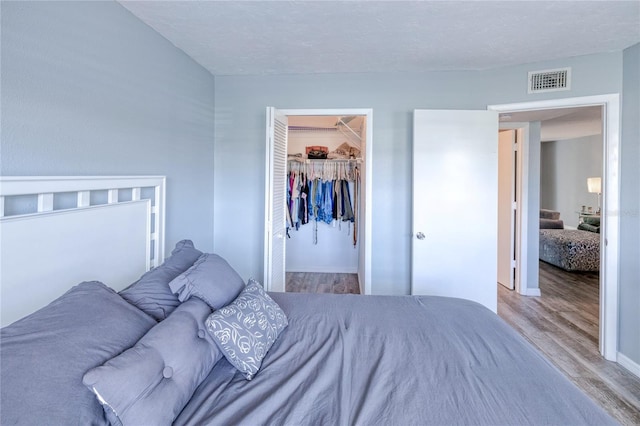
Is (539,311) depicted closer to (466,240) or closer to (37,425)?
(466,240)

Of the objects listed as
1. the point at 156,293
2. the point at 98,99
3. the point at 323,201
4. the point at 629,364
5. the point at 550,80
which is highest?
the point at 550,80

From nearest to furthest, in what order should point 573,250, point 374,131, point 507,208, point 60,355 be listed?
1. point 60,355
2. point 374,131
3. point 507,208
4. point 573,250

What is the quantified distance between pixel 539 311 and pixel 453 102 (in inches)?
97.8

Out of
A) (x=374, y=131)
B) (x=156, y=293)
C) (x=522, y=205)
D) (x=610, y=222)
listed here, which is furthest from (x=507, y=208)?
(x=156, y=293)

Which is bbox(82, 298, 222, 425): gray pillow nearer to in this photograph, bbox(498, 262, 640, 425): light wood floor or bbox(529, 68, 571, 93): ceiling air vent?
bbox(498, 262, 640, 425): light wood floor

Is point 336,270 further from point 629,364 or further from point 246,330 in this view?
point 246,330

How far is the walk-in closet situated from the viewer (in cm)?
449

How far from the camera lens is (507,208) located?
3.97 m

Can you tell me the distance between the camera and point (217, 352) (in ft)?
3.66

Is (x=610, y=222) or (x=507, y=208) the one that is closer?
(x=610, y=222)

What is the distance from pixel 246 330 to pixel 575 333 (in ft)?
10.4

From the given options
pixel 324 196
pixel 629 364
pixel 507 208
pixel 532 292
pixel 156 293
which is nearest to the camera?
pixel 156 293

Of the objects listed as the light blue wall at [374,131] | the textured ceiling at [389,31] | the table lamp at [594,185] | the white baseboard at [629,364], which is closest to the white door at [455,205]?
the light blue wall at [374,131]

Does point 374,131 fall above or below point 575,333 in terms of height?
above
